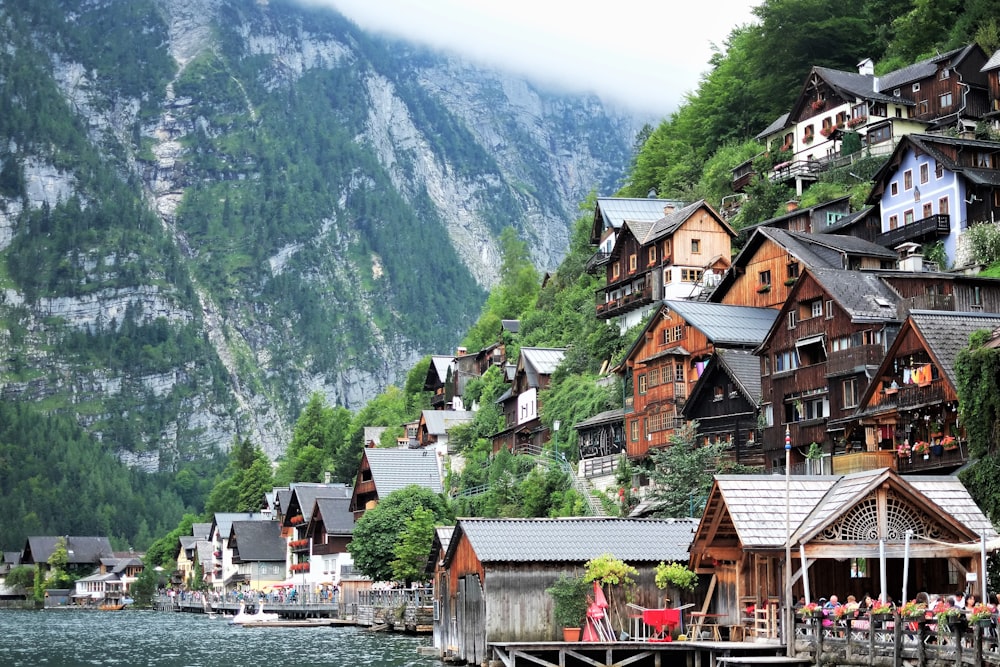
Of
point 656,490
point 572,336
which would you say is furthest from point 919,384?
point 572,336

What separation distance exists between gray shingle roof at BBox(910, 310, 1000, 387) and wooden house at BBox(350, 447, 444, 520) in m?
55.5

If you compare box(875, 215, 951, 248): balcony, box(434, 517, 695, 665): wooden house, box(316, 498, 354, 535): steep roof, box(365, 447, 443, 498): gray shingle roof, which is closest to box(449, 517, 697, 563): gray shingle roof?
box(434, 517, 695, 665): wooden house

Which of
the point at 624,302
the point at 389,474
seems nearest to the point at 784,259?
the point at 624,302

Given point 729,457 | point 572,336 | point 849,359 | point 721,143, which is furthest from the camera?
point 721,143

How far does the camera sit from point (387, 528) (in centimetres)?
9019

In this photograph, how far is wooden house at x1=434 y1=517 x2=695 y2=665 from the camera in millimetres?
49281

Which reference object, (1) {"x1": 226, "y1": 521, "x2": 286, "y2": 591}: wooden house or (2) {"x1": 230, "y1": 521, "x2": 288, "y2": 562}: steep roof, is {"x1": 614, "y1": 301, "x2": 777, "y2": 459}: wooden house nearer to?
(1) {"x1": 226, "y1": 521, "x2": 286, "y2": 591}: wooden house

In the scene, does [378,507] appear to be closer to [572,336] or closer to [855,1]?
[572,336]

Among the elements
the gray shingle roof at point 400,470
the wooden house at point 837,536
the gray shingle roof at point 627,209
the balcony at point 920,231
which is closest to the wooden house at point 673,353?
the balcony at point 920,231

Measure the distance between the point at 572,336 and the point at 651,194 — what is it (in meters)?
14.3

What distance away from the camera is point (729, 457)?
6944 cm

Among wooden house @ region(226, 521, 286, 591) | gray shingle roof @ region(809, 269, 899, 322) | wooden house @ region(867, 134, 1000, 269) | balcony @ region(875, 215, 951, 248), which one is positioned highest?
wooden house @ region(867, 134, 1000, 269)

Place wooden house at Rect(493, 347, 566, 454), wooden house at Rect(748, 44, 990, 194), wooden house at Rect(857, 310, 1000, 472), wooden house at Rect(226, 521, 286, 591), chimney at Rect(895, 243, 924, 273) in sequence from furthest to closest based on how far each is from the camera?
wooden house at Rect(226, 521, 286, 591), wooden house at Rect(493, 347, 566, 454), wooden house at Rect(748, 44, 990, 194), chimney at Rect(895, 243, 924, 273), wooden house at Rect(857, 310, 1000, 472)

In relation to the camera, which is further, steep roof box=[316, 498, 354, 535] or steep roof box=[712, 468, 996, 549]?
steep roof box=[316, 498, 354, 535]
